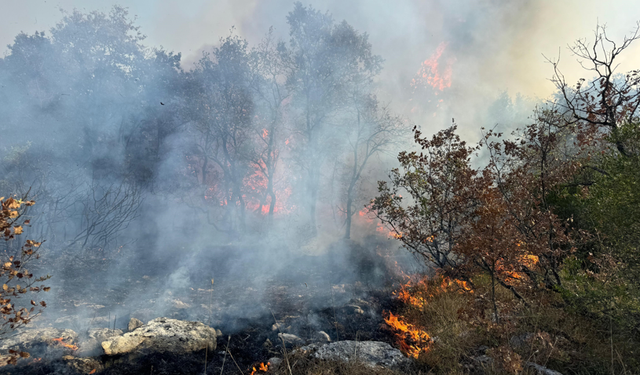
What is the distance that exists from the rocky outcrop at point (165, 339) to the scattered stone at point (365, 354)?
5.95 ft

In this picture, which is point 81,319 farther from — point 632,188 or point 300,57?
point 300,57

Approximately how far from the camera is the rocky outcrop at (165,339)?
439 cm

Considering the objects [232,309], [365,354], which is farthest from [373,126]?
[365,354]

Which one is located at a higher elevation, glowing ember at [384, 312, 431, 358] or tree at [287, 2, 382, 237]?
tree at [287, 2, 382, 237]

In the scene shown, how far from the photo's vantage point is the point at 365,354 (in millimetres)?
4598

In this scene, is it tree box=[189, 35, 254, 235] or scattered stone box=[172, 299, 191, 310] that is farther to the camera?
tree box=[189, 35, 254, 235]

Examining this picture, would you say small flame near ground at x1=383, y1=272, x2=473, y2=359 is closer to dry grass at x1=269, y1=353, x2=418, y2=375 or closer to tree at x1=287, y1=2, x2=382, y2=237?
dry grass at x1=269, y1=353, x2=418, y2=375

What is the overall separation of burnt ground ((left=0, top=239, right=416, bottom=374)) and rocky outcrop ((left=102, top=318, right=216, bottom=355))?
0.13m

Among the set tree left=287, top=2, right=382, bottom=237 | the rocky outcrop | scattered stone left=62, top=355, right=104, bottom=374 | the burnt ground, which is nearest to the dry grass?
the burnt ground

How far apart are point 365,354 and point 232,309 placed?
3.90 metres

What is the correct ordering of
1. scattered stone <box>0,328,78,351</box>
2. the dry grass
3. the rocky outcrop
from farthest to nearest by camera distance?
the rocky outcrop, scattered stone <box>0,328,78,351</box>, the dry grass

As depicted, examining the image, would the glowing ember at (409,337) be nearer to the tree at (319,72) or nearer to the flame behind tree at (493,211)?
the flame behind tree at (493,211)

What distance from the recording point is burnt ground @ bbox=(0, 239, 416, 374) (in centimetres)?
443

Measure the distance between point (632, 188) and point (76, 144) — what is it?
57.9 feet
